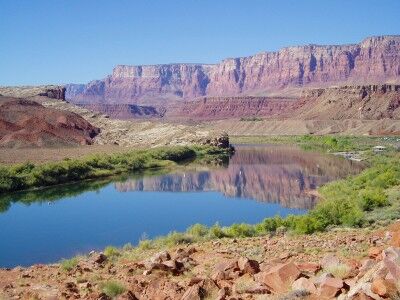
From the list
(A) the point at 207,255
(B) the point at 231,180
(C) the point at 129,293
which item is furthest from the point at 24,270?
(B) the point at 231,180

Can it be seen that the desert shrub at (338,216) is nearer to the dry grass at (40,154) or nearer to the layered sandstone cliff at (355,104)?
the dry grass at (40,154)

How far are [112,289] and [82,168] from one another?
4249 centimetres

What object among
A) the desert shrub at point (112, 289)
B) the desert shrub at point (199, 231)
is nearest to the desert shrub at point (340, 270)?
the desert shrub at point (112, 289)

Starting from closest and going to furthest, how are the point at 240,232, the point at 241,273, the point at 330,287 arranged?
the point at 330,287, the point at 241,273, the point at 240,232

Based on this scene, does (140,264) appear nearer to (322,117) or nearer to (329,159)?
(329,159)

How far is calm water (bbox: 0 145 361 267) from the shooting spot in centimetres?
2600

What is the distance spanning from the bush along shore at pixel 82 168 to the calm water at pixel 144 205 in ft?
5.98

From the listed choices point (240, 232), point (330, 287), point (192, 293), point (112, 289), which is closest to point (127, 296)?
point (112, 289)

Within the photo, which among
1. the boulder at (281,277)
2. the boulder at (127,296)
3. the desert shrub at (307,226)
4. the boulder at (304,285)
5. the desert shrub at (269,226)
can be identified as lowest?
the desert shrub at (269,226)

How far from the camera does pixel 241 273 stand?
11.5 metres

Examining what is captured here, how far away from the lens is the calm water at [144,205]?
26.0 m

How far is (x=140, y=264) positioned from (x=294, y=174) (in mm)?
42051

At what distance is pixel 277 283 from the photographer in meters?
10.0

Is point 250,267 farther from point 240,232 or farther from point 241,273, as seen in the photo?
point 240,232
